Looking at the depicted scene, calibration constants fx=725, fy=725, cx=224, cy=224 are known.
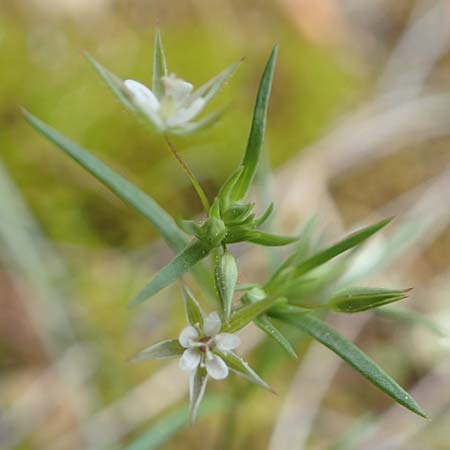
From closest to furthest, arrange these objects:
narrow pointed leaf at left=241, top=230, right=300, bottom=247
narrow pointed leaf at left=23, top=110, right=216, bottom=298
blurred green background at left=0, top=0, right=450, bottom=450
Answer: narrow pointed leaf at left=241, top=230, right=300, bottom=247
narrow pointed leaf at left=23, top=110, right=216, bottom=298
blurred green background at left=0, top=0, right=450, bottom=450

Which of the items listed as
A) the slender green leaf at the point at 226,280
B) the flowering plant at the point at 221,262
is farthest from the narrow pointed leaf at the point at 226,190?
the slender green leaf at the point at 226,280

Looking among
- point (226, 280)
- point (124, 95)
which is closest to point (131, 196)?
point (124, 95)

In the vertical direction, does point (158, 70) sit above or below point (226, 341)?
above

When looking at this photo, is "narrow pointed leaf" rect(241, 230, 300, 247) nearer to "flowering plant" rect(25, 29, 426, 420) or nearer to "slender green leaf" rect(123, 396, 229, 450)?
"flowering plant" rect(25, 29, 426, 420)

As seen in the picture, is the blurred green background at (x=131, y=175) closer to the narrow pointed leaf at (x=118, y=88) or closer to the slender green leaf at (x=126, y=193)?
the slender green leaf at (x=126, y=193)

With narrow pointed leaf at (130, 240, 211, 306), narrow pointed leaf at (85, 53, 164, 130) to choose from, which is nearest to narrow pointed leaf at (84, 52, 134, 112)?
narrow pointed leaf at (85, 53, 164, 130)

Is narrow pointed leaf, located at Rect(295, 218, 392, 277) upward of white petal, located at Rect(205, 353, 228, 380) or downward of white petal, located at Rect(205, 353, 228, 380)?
upward

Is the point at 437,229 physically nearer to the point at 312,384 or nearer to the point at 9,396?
the point at 312,384

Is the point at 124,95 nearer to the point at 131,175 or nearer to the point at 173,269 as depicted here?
the point at 173,269
